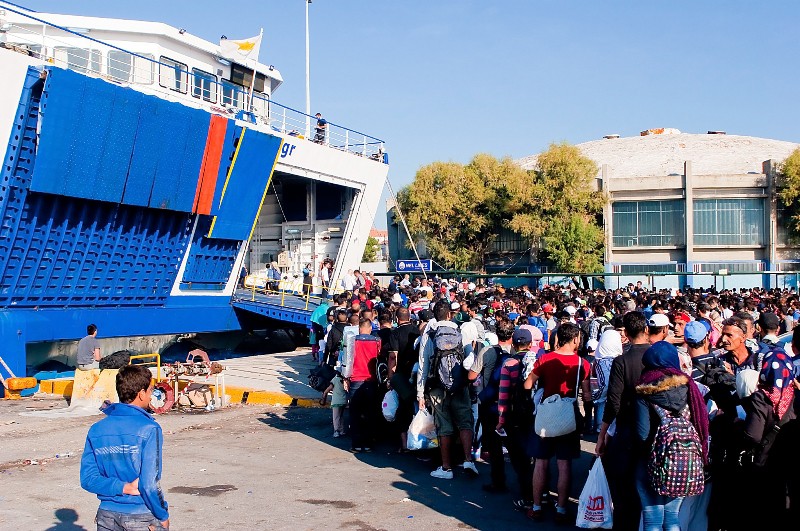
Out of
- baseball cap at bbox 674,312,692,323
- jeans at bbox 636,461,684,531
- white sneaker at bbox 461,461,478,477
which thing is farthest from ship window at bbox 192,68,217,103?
jeans at bbox 636,461,684,531

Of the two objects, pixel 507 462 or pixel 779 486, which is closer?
pixel 779 486

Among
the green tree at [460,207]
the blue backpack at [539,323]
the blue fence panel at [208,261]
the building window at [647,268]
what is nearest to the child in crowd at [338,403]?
the blue backpack at [539,323]

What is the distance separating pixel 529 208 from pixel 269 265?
22235mm

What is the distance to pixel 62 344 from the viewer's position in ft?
61.3

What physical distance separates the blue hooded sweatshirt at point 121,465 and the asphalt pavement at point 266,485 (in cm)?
267

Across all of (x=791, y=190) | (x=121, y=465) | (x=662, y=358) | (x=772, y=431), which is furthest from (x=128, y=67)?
(x=791, y=190)

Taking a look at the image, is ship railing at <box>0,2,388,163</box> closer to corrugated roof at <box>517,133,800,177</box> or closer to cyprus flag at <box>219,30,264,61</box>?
cyprus flag at <box>219,30,264,61</box>

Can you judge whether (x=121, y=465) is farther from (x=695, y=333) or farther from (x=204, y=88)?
(x=204, y=88)

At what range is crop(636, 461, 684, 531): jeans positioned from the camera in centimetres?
521

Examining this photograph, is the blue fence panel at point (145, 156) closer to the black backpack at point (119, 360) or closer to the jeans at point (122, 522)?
the black backpack at point (119, 360)

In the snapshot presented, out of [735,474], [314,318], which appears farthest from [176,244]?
[735,474]

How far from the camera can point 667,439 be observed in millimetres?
5086

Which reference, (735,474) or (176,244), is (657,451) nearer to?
(735,474)

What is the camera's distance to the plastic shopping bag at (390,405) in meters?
9.02
